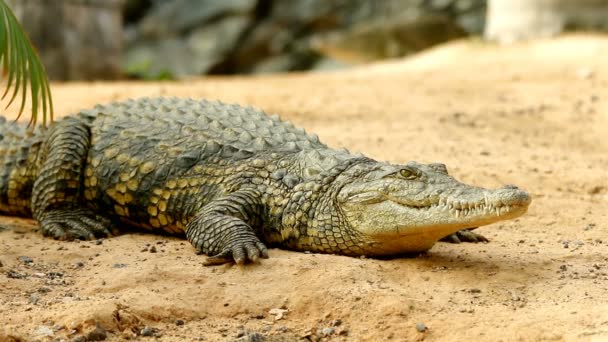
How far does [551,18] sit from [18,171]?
9724mm

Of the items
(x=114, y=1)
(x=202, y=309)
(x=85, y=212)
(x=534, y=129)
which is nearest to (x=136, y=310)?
(x=202, y=309)

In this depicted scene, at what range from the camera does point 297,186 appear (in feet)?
17.6

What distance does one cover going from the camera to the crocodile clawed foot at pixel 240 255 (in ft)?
15.5

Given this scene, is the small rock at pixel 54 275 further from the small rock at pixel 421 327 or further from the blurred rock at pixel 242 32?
the blurred rock at pixel 242 32

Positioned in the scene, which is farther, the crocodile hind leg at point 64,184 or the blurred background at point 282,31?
the blurred background at point 282,31

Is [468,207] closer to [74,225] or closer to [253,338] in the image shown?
[253,338]

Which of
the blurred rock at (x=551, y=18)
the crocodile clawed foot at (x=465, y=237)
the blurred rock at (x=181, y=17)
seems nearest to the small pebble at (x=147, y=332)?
the crocodile clawed foot at (x=465, y=237)

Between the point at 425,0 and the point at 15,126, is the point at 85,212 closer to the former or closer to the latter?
the point at 15,126

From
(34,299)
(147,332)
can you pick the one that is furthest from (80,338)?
(34,299)

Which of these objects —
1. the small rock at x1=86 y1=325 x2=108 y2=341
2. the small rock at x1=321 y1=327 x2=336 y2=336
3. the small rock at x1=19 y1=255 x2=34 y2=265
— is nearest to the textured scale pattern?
the small rock at x1=19 y1=255 x2=34 y2=265

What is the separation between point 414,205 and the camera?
16.1ft

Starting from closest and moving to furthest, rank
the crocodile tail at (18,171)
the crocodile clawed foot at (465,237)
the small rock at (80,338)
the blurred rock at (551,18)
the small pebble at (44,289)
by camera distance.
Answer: the small rock at (80,338) < the small pebble at (44,289) < the crocodile clawed foot at (465,237) < the crocodile tail at (18,171) < the blurred rock at (551,18)

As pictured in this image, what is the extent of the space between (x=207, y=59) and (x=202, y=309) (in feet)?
59.2

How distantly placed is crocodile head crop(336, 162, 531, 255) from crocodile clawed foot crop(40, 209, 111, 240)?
5.33ft
